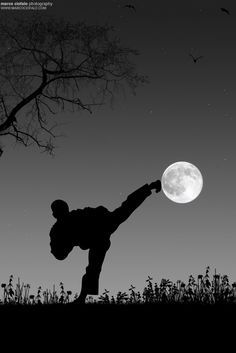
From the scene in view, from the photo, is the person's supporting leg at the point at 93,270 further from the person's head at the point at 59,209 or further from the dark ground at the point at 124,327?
the person's head at the point at 59,209

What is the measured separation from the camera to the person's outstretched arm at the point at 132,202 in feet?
30.0

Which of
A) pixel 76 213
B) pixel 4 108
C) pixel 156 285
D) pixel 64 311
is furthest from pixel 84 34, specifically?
pixel 64 311

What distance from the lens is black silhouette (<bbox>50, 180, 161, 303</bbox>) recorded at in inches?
352

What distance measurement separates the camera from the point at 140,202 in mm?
9273

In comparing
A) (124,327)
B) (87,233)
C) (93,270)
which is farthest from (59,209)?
(124,327)

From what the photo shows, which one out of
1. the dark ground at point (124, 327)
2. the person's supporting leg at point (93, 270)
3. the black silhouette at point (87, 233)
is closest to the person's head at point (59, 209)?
the black silhouette at point (87, 233)

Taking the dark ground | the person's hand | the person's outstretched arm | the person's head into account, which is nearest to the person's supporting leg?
the dark ground

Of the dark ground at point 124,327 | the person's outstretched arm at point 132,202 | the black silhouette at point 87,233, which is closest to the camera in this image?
the dark ground at point 124,327

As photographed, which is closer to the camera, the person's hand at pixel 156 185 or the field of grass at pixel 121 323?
the field of grass at pixel 121 323

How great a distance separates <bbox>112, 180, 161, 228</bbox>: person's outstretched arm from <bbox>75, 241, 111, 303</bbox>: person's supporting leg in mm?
487

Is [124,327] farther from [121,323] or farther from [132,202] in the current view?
[132,202]

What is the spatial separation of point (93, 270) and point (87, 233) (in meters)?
0.65

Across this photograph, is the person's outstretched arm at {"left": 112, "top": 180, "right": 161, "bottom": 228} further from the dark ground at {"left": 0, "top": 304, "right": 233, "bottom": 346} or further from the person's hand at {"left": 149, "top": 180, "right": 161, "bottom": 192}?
the dark ground at {"left": 0, "top": 304, "right": 233, "bottom": 346}

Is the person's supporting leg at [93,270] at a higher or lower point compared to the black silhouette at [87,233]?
lower
